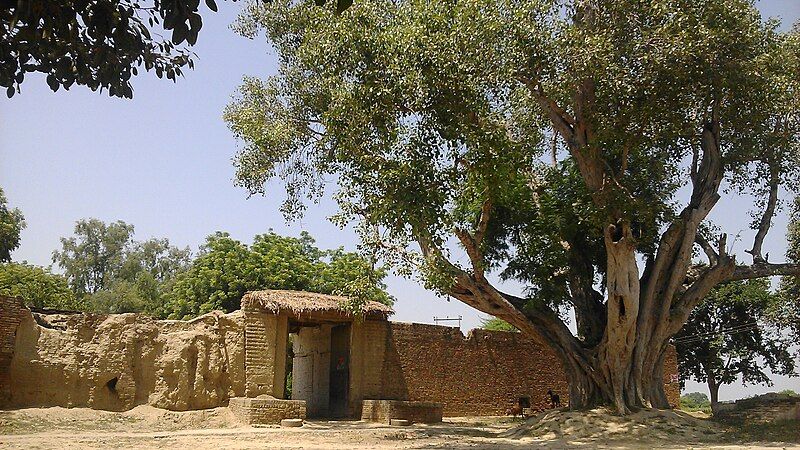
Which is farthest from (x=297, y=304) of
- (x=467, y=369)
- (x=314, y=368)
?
(x=314, y=368)

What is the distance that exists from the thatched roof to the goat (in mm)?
5826

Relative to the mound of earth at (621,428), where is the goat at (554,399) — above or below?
above

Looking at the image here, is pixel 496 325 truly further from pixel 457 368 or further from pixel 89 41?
pixel 89 41

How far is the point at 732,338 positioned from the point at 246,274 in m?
19.0

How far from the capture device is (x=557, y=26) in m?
13.3

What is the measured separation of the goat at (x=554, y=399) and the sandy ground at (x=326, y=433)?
443 cm

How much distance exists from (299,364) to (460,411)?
559 centimetres

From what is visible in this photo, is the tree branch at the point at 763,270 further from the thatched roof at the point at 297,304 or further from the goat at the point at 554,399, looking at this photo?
Answer: the thatched roof at the point at 297,304

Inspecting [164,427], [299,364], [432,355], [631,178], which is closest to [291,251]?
[299,364]

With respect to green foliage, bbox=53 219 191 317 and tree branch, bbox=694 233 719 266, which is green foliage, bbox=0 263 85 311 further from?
tree branch, bbox=694 233 719 266

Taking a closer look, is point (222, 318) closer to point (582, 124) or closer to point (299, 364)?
point (299, 364)

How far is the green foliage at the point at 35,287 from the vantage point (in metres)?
25.9

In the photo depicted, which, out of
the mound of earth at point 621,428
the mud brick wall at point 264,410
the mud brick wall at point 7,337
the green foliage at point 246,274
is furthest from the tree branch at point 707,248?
the mud brick wall at point 7,337

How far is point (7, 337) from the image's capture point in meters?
13.2
